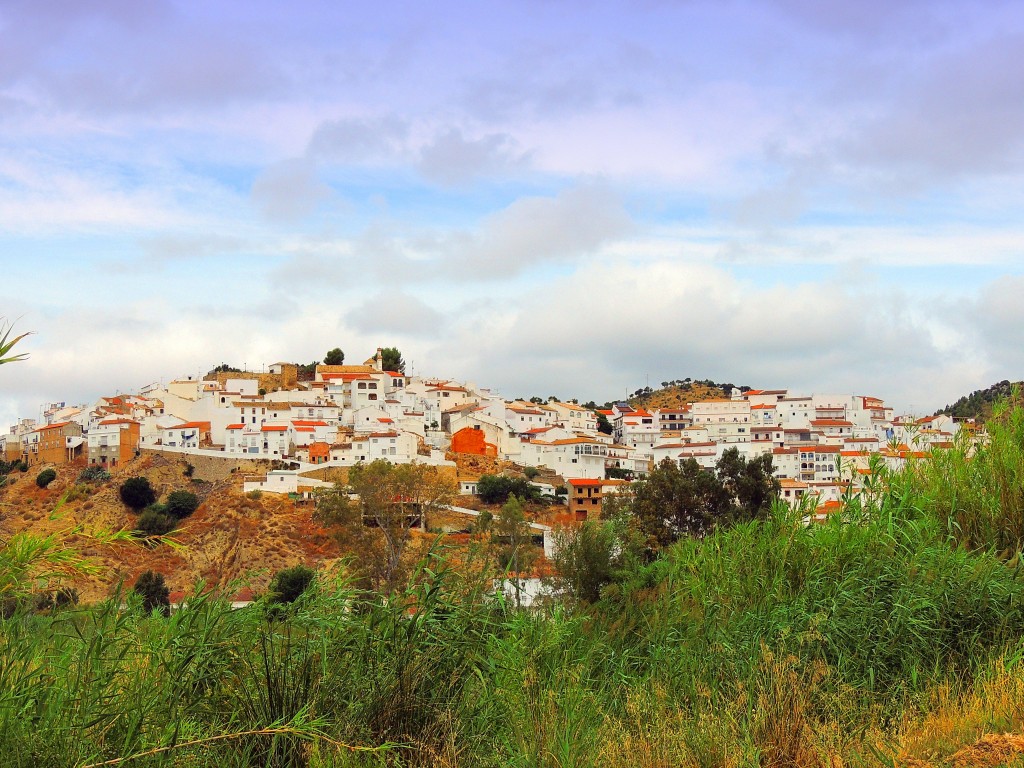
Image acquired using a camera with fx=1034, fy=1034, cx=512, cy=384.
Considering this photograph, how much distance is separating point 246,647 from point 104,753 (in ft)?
2.60

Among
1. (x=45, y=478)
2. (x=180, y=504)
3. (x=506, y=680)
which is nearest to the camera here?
(x=506, y=680)

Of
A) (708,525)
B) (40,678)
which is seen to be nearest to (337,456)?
(708,525)

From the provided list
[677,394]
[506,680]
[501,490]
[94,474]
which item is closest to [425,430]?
[501,490]

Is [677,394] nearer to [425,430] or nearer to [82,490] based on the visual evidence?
[425,430]

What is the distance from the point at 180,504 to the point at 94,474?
7453 mm

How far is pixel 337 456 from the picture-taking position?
48938mm

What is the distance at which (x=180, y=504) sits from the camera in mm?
43844

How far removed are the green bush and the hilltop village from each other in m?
1.94

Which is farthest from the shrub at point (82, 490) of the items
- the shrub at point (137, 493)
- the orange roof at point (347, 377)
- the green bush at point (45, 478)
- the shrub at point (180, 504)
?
the orange roof at point (347, 377)

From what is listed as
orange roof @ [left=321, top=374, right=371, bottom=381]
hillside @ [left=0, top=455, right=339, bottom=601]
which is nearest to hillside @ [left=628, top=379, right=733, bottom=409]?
orange roof @ [left=321, top=374, right=371, bottom=381]

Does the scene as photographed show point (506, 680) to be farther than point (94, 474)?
No

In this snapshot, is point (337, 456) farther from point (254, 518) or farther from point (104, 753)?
point (104, 753)

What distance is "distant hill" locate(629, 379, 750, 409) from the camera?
78250 millimetres

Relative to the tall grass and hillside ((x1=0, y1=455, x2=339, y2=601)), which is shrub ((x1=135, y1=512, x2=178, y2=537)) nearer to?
hillside ((x1=0, y1=455, x2=339, y2=601))
